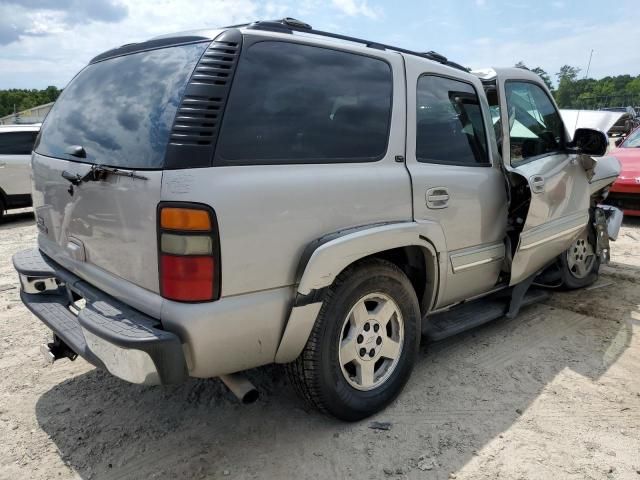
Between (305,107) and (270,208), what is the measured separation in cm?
56

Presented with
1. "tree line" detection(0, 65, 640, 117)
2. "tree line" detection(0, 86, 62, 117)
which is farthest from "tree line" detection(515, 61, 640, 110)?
"tree line" detection(0, 86, 62, 117)

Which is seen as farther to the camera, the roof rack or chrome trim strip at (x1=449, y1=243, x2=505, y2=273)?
chrome trim strip at (x1=449, y1=243, x2=505, y2=273)

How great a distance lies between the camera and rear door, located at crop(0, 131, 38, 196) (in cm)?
884

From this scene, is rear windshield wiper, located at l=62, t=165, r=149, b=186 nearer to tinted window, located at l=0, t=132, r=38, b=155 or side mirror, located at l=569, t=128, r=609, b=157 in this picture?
side mirror, located at l=569, t=128, r=609, b=157

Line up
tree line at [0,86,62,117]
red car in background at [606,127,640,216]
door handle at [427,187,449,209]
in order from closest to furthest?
door handle at [427,187,449,209] < red car in background at [606,127,640,216] < tree line at [0,86,62,117]

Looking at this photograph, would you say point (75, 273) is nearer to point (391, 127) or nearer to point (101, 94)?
point (101, 94)

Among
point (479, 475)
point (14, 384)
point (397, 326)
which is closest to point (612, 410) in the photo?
point (479, 475)

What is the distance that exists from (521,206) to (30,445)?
10.8 ft

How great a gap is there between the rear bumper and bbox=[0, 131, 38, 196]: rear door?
742 cm

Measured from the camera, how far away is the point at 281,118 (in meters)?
2.28

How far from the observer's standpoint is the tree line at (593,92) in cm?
4727

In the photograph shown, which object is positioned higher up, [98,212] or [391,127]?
[391,127]

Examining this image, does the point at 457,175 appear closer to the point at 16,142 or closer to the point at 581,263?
the point at 581,263

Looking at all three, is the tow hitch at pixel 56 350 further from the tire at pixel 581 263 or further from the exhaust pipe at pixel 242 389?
the tire at pixel 581 263
